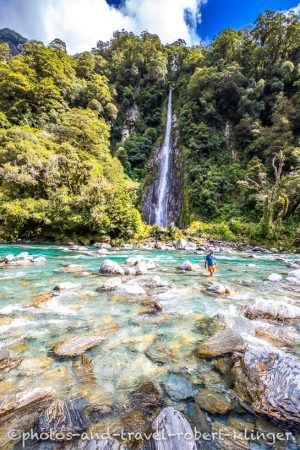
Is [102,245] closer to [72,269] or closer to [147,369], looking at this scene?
[72,269]

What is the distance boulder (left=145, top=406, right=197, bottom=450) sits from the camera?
2090mm

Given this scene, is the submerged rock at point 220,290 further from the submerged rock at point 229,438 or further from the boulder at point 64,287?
the submerged rock at point 229,438

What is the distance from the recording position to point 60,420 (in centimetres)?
243

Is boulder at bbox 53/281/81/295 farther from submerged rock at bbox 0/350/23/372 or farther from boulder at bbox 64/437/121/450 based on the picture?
boulder at bbox 64/437/121/450

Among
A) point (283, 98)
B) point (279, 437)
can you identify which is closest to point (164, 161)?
point (283, 98)

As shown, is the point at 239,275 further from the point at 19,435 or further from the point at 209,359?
the point at 19,435

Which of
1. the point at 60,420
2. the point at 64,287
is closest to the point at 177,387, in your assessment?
the point at 60,420

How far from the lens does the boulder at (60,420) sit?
2.33 meters

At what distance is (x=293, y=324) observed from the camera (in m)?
4.86

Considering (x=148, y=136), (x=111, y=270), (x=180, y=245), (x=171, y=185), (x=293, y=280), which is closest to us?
(x=293, y=280)

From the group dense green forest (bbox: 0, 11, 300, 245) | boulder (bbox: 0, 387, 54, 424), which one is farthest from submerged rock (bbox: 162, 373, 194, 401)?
dense green forest (bbox: 0, 11, 300, 245)

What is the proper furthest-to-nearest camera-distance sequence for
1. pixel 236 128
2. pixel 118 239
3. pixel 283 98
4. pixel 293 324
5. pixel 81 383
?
pixel 236 128 < pixel 283 98 < pixel 118 239 < pixel 293 324 < pixel 81 383

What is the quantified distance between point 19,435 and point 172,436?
1.46 meters

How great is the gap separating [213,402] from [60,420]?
66.6 inches
